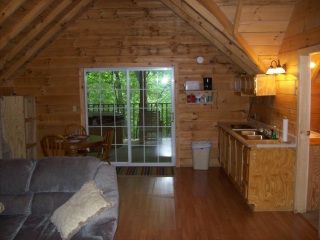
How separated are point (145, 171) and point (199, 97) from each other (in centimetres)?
173

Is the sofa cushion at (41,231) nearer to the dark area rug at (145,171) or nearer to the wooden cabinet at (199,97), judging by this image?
the dark area rug at (145,171)

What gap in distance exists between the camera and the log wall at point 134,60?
577 centimetres

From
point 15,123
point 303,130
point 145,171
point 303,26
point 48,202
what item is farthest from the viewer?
point 145,171

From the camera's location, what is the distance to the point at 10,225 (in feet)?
8.64

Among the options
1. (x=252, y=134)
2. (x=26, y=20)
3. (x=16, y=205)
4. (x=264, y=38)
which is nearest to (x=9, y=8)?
(x=26, y=20)

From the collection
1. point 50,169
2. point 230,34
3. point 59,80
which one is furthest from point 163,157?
point 50,169

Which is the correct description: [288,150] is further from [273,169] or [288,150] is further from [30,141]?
[30,141]

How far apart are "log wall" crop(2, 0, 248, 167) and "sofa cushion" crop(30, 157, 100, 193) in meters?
3.21

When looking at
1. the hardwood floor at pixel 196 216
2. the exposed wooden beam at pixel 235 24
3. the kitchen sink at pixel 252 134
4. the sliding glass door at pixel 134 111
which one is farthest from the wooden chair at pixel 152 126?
the exposed wooden beam at pixel 235 24

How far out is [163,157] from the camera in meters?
6.18

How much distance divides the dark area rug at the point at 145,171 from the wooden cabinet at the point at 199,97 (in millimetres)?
1365

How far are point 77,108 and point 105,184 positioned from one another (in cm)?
358

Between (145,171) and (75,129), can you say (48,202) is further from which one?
(75,129)

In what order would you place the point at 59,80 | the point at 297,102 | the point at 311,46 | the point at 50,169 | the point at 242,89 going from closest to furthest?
the point at 50,169
the point at 311,46
the point at 297,102
the point at 242,89
the point at 59,80
